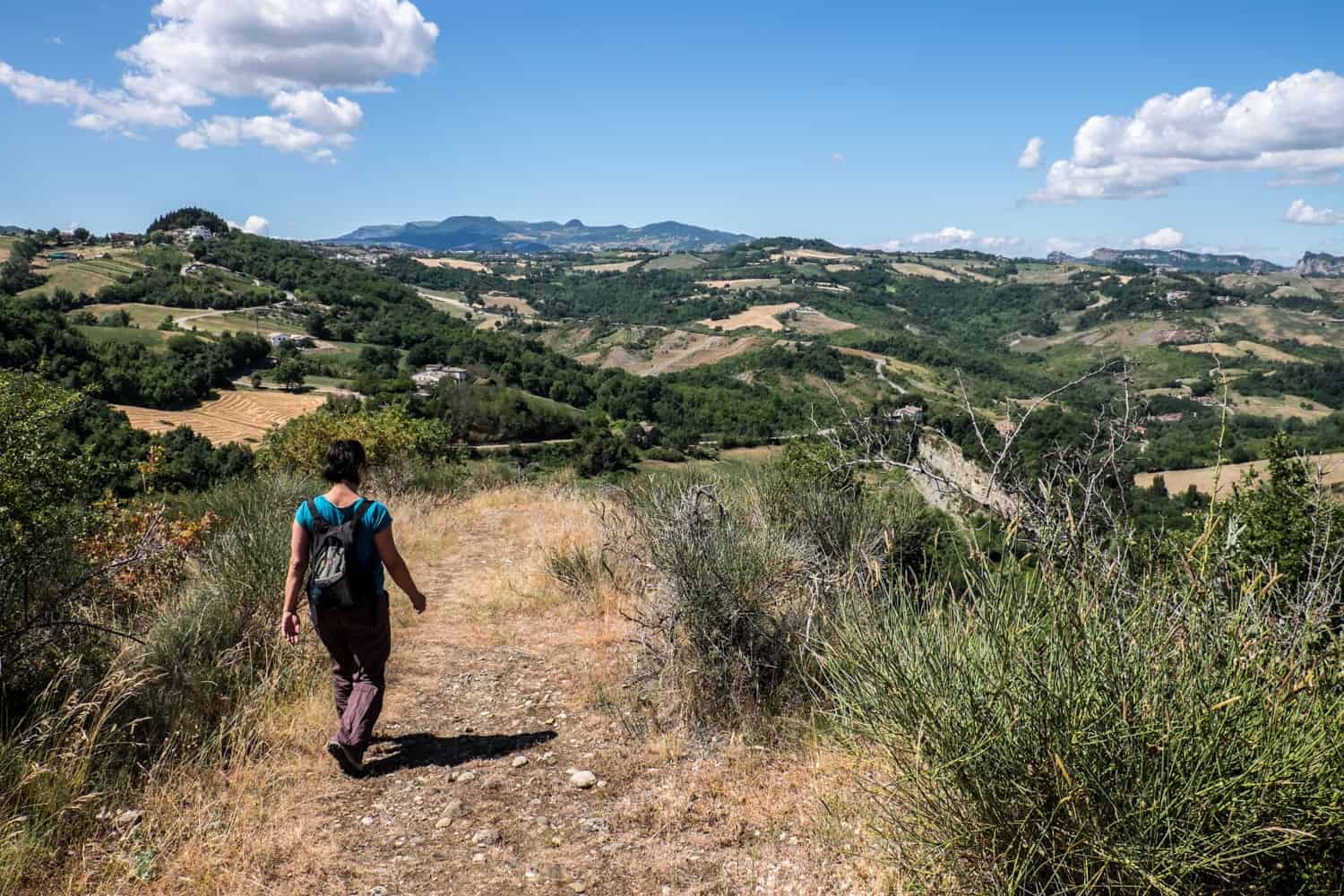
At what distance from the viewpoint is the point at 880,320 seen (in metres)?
168

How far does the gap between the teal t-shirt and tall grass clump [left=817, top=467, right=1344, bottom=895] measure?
2.62 m

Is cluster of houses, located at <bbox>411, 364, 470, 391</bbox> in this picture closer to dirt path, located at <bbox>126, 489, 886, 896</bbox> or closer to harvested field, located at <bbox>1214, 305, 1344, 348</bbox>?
dirt path, located at <bbox>126, 489, 886, 896</bbox>

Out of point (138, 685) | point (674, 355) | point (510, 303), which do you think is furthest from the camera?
point (510, 303)

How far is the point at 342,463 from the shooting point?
399cm

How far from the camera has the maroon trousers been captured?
3.96 metres

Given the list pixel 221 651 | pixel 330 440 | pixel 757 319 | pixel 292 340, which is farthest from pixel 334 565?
pixel 757 319

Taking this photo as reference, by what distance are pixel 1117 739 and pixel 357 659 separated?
357 centimetres

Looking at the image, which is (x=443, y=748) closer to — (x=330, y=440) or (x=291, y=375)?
(x=330, y=440)

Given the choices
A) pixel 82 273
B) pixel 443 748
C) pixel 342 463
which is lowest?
pixel 443 748

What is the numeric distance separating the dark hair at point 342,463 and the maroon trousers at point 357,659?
0.67 meters

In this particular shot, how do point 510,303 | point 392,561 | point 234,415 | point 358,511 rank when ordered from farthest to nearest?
point 510,303 < point 234,415 < point 392,561 < point 358,511

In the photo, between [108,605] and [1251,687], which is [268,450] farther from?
[1251,687]

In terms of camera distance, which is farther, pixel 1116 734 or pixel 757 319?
pixel 757 319

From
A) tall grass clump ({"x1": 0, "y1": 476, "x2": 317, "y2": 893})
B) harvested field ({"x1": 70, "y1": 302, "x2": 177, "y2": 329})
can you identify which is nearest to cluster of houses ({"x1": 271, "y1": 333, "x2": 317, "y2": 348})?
harvested field ({"x1": 70, "y1": 302, "x2": 177, "y2": 329})
